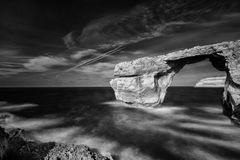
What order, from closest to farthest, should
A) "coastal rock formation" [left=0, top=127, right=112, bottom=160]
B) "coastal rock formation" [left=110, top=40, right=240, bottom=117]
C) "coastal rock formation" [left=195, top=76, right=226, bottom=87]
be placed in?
"coastal rock formation" [left=0, top=127, right=112, bottom=160] < "coastal rock formation" [left=110, top=40, right=240, bottom=117] < "coastal rock formation" [left=195, top=76, right=226, bottom=87]

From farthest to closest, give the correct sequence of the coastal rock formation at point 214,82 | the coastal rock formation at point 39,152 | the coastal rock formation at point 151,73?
the coastal rock formation at point 214,82 → the coastal rock formation at point 151,73 → the coastal rock formation at point 39,152

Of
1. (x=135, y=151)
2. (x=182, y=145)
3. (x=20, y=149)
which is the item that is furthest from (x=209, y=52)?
(x=20, y=149)

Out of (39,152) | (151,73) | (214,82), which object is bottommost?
(214,82)

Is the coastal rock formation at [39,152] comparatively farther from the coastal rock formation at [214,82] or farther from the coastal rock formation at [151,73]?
the coastal rock formation at [214,82]

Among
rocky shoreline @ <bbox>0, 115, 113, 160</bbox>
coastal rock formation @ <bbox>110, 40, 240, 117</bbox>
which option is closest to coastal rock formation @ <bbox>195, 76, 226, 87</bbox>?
coastal rock formation @ <bbox>110, 40, 240, 117</bbox>

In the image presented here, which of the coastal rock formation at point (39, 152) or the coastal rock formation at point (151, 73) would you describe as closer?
the coastal rock formation at point (39, 152)

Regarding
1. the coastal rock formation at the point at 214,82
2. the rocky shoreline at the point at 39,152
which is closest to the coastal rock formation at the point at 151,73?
the rocky shoreline at the point at 39,152

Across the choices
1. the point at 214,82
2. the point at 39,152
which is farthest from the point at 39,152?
the point at 214,82

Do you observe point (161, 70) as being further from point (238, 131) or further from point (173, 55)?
point (238, 131)

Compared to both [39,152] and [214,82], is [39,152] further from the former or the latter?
[214,82]

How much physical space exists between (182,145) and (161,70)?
48.0 feet

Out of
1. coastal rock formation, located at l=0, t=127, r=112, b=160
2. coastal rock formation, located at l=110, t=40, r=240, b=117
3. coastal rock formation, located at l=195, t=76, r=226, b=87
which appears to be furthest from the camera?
coastal rock formation, located at l=195, t=76, r=226, b=87

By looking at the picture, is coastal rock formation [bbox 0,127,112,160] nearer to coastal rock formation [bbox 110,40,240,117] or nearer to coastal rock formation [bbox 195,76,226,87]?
coastal rock formation [bbox 110,40,240,117]

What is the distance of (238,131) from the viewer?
12258mm
